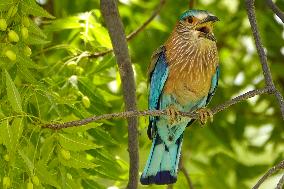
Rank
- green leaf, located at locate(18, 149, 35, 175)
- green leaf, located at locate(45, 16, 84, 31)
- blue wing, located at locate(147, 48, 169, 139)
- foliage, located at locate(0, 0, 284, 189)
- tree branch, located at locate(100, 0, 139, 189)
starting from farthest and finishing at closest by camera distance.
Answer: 1. green leaf, located at locate(45, 16, 84, 31)
2. blue wing, located at locate(147, 48, 169, 139)
3. tree branch, located at locate(100, 0, 139, 189)
4. foliage, located at locate(0, 0, 284, 189)
5. green leaf, located at locate(18, 149, 35, 175)

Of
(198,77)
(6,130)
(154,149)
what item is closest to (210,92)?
(198,77)

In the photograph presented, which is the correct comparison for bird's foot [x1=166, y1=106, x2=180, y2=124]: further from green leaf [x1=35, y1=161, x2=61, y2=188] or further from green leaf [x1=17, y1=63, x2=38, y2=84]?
green leaf [x1=35, y1=161, x2=61, y2=188]

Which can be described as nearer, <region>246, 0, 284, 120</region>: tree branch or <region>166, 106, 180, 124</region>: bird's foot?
<region>246, 0, 284, 120</region>: tree branch

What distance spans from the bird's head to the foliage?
43 cm

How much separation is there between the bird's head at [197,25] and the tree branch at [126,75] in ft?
2.12

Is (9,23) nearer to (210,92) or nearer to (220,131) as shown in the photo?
(210,92)

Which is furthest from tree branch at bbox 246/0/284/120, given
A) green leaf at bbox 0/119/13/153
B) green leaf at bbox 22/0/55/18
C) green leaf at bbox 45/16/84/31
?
green leaf at bbox 45/16/84/31

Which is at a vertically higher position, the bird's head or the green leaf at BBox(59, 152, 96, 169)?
the bird's head

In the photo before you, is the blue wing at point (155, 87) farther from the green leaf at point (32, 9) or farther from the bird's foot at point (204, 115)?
the green leaf at point (32, 9)

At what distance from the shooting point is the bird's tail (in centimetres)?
489

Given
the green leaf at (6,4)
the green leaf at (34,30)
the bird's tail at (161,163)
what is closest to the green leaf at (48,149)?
the green leaf at (34,30)

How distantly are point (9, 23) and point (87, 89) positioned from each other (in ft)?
3.51

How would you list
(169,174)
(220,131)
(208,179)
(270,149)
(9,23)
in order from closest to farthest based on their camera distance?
(9,23)
(169,174)
(208,179)
(220,131)
(270,149)

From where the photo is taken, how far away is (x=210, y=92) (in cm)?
510
